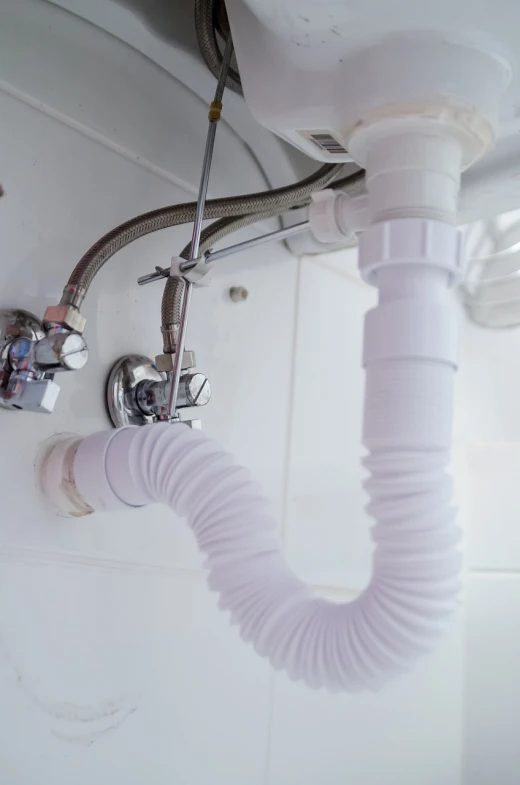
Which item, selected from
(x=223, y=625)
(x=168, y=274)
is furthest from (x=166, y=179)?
(x=223, y=625)

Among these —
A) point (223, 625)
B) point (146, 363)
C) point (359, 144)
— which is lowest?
point (223, 625)

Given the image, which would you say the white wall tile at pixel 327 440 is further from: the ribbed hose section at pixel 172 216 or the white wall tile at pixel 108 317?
the ribbed hose section at pixel 172 216

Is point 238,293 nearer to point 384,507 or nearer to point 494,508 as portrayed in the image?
point 384,507

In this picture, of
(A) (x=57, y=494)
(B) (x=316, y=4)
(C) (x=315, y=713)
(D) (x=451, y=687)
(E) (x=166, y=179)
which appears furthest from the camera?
(D) (x=451, y=687)

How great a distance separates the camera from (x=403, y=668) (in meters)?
0.47

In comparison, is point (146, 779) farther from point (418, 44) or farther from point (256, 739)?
point (418, 44)

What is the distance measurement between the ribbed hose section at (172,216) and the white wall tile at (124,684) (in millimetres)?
245

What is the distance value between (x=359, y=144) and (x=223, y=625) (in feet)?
1.65

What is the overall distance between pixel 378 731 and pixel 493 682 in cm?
22

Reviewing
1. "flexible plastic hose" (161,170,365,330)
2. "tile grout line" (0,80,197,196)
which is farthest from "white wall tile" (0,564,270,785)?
"tile grout line" (0,80,197,196)

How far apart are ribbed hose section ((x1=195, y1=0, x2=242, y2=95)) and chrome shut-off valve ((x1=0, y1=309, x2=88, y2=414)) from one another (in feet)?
0.93

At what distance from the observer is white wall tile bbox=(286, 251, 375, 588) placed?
0.89 metres

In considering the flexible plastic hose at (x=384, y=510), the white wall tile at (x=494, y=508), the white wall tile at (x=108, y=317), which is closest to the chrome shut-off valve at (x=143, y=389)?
the white wall tile at (x=108, y=317)

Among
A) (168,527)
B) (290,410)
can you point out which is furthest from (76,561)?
(290,410)
